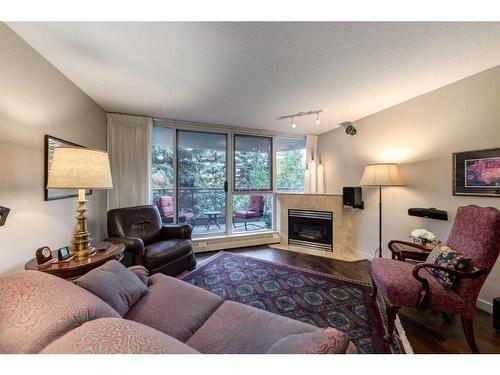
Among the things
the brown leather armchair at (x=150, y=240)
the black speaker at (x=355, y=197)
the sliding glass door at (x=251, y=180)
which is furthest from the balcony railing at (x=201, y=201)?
the black speaker at (x=355, y=197)

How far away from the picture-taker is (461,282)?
5.17 ft

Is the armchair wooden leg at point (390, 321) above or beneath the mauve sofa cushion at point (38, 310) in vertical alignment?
beneath

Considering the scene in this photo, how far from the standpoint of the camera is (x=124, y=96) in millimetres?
2572

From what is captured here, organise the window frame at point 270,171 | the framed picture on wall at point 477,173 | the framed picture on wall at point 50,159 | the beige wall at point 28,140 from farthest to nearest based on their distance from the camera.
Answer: the window frame at point 270,171
the framed picture on wall at point 477,173
the framed picture on wall at point 50,159
the beige wall at point 28,140

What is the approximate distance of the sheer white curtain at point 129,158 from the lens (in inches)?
125

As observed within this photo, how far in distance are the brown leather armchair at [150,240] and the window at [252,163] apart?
1.55 metres

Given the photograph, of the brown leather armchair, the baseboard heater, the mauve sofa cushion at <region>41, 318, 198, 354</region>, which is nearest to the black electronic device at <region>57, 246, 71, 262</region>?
the brown leather armchair

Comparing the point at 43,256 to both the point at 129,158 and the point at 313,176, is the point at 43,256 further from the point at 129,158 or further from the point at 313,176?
the point at 313,176

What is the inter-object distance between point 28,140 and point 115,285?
4.50 ft

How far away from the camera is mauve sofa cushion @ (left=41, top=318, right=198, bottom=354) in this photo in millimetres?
639

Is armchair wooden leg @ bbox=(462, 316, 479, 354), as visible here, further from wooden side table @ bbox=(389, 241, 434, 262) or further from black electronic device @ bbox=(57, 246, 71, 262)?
black electronic device @ bbox=(57, 246, 71, 262)

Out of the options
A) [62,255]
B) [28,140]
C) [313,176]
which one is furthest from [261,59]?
[313,176]

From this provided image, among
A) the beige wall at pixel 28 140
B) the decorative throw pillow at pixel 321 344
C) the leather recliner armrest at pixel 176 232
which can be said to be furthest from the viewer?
the leather recliner armrest at pixel 176 232

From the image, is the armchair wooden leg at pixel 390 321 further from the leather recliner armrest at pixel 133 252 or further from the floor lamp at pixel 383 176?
the leather recliner armrest at pixel 133 252
